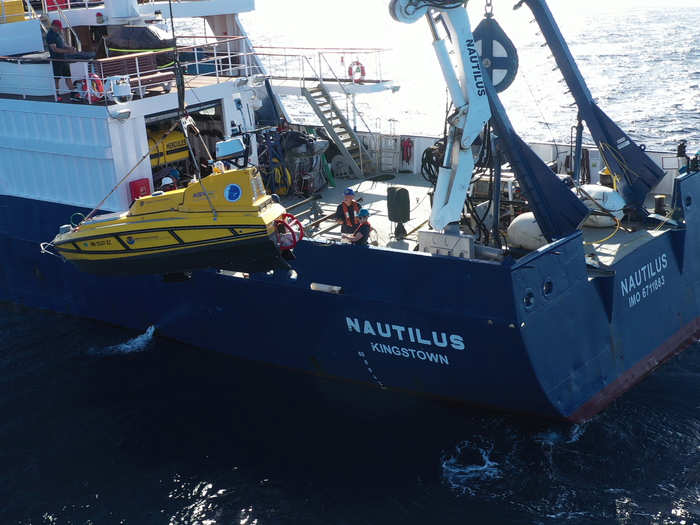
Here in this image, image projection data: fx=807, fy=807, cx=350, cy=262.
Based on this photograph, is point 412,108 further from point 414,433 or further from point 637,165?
point 414,433

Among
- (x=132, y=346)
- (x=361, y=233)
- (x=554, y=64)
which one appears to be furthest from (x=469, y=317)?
(x=554, y=64)

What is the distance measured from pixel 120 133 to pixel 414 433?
23.3ft

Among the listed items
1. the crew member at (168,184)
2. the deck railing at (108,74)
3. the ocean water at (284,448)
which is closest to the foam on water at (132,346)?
the ocean water at (284,448)

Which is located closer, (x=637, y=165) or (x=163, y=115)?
(x=637, y=165)

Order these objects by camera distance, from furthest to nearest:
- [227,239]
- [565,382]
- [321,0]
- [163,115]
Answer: [321,0] → [163,115] → [565,382] → [227,239]

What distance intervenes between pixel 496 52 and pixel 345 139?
18.1ft

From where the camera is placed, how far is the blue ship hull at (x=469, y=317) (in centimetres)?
1106

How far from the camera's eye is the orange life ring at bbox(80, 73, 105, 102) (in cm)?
1356

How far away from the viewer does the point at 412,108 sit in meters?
41.6

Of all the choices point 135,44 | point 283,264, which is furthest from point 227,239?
point 135,44

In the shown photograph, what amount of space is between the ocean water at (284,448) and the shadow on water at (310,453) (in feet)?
0.08

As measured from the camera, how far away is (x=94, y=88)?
45.0 feet

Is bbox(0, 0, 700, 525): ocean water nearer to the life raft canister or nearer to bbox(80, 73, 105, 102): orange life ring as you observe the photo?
the life raft canister

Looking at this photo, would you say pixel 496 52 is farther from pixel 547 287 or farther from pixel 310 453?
pixel 310 453
